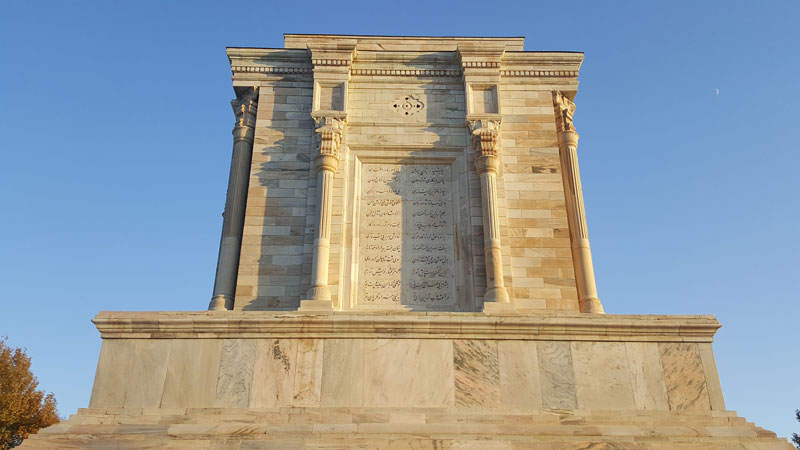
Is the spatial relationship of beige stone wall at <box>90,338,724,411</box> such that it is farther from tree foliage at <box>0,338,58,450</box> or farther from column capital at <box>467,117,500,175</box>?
tree foliage at <box>0,338,58,450</box>

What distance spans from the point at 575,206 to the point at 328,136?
264 inches

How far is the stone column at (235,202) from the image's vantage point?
15144mm

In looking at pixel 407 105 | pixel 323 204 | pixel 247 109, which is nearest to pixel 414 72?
pixel 407 105

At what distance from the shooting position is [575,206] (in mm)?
16031

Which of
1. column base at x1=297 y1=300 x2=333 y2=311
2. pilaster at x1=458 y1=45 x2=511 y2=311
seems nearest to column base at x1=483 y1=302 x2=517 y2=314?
pilaster at x1=458 y1=45 x2=511 y2=311

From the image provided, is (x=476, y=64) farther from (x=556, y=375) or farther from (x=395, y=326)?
(x=556, y=375)

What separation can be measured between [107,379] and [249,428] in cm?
272

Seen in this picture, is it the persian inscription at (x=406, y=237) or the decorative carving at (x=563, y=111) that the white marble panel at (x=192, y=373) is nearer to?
the persian inscription at (x=406, y=237)

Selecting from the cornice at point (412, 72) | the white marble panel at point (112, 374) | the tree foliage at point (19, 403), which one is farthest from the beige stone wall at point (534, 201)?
the tree foliage at point (19, 403)

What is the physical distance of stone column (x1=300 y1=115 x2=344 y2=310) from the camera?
46.7 feet

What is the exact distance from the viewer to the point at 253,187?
631 inches

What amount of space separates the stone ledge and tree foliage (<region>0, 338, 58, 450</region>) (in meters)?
21.1

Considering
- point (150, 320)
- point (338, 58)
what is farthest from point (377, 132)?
point (150, 320)

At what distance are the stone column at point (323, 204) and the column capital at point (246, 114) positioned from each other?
197cm
